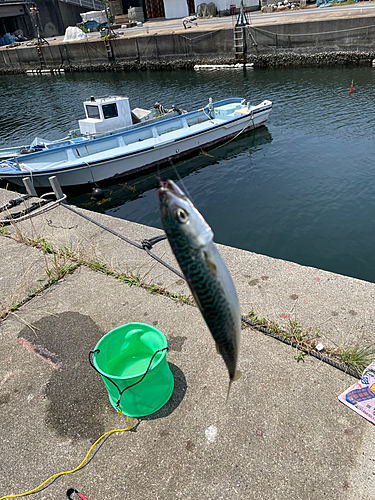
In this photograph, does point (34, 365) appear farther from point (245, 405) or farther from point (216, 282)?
point (216, 282)

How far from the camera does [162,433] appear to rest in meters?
3.35

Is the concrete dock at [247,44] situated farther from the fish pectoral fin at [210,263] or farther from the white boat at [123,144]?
the fish pectoral fin at [210,263]

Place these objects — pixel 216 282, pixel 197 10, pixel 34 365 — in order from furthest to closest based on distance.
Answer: pixel 197 10 → pixel 34 365 → pixel 216 282

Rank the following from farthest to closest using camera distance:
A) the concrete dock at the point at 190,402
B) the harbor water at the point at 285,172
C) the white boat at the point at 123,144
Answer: the white boat at the point at 123,144
the harbor water at the point at 285,172
the concrete dock at the point at 190,402

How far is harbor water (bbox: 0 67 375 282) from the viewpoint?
375 inches

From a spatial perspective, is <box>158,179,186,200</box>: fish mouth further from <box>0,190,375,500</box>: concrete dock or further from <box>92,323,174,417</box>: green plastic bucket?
<box>0,190,375,500</box>: concrete dock

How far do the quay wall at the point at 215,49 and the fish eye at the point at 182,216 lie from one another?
31.8m

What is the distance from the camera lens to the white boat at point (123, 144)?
13250 millimetres

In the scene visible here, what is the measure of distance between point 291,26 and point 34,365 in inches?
1305

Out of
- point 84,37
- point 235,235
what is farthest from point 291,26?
point 84,37

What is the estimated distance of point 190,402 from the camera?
3600 millimetres

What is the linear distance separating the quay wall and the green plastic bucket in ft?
102

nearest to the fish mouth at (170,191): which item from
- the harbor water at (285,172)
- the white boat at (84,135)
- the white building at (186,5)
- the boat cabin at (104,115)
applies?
the harbor water at (285,172)

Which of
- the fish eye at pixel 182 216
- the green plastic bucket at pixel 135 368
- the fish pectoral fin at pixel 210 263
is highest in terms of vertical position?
the fish eye at pixel 182 216
